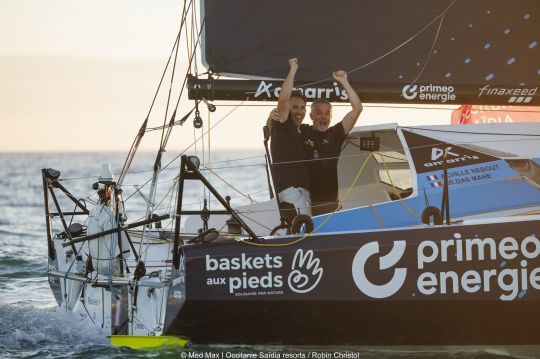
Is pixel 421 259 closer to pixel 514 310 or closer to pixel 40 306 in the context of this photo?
pixel 514 310

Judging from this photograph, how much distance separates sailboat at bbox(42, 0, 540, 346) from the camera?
6.58m

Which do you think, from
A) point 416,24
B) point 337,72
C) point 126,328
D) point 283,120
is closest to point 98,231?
point 126,328

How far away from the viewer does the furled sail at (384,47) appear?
7.75 metres

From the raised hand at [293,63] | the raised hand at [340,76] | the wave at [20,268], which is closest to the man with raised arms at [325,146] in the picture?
the raised hand at [340,76]

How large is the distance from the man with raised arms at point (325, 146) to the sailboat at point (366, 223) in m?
0.22

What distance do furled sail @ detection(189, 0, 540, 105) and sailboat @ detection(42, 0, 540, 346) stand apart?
0.03 ft

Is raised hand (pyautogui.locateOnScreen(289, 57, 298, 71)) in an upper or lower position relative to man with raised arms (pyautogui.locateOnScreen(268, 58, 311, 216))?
upper

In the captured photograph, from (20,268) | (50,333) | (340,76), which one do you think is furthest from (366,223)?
(20,268)

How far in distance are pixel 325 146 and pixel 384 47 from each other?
0.94 m

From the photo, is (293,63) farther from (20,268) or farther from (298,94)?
(20,268)

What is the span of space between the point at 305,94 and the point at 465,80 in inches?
48.1

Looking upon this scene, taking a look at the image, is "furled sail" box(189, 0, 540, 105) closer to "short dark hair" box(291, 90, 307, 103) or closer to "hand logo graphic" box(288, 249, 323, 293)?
"short dark hair" box(291, 90, 307, 103)

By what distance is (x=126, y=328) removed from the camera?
7273 mm

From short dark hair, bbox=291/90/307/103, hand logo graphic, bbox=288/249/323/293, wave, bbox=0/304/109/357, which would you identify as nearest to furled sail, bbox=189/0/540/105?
short dark hair, bbox=291/90/307/103
